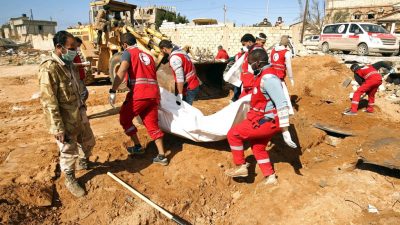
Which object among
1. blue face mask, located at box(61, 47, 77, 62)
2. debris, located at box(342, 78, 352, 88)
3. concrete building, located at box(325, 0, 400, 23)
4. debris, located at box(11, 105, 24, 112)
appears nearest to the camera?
blue face mask, located at box(61, 47, 77, 62)

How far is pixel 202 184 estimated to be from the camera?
173 inches

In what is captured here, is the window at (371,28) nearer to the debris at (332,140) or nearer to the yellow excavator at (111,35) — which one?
the yellow excavator at (111,35)

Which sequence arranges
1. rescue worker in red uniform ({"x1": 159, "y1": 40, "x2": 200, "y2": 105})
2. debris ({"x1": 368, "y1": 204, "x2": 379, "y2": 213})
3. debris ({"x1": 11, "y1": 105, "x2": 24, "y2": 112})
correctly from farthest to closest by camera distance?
debris ({"x1": 11, "y1": 105, "x2": 24, "y2": 112}), rescue worker in red uniform ({"x1": 159, "y1": 40, "x2": 200, "y2": 105}), debris ({"x1": 368, "y1": 204, "x2": 379, "y2": 213})

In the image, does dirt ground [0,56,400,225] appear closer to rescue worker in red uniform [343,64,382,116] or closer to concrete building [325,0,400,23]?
rescue worker in red uniform [343,64,382,116]

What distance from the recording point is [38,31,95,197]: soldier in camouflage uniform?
3268mm

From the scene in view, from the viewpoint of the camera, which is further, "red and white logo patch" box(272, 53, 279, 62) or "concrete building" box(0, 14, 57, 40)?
"concrete building" box(0, 14, 57, 40)

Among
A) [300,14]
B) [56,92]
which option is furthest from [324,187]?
[300,14]

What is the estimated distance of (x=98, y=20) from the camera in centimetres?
964

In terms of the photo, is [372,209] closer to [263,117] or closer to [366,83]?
[263,117]

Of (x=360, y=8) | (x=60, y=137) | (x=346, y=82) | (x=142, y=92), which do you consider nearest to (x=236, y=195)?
(x=142, y=92)

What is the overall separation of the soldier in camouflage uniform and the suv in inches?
534

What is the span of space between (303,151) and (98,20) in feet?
24.1

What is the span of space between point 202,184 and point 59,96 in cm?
222

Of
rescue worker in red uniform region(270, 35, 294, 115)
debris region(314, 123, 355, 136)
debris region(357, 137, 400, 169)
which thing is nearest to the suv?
rescue worker in red uniform region(270, 35, 294, 115)
